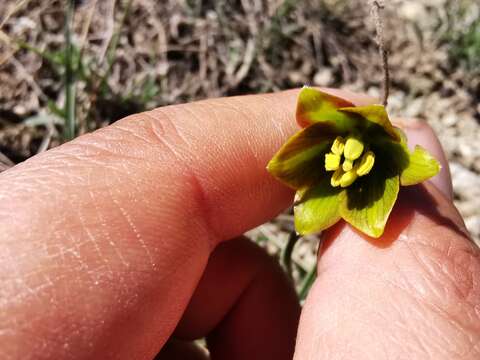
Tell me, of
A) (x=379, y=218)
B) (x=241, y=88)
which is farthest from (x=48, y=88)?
(x=379, y=218)

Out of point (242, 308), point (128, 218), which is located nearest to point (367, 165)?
point (128, 218)

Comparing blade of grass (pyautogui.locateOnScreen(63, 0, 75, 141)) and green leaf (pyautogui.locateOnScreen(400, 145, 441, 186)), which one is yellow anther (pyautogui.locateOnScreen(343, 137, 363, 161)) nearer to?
green leaf (pyautogui.locateOnScreen(400, 145, 441, 186))

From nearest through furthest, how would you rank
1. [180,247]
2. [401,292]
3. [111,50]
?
[401,292]
[180,247]
[111,50]

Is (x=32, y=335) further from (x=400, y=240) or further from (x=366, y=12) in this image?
(x=366, y=12)

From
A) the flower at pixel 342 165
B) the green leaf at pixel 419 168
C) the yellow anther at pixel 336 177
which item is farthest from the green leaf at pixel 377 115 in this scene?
the yellow anther at pixel 336 177

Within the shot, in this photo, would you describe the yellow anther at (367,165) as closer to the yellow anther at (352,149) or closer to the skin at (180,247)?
the yellow anther at (352,149)

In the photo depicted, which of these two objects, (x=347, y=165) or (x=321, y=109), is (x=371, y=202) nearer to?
(x=347, y=165)
